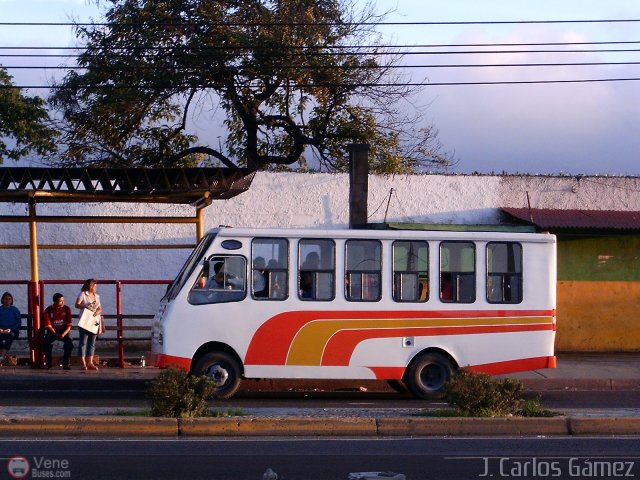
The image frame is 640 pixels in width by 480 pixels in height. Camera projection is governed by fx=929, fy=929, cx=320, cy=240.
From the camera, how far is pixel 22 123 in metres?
25.2

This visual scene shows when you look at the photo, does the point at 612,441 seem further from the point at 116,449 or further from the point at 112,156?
the point at 112,156

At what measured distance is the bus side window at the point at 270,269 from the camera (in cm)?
1426

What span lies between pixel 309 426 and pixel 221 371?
3621 millimetres

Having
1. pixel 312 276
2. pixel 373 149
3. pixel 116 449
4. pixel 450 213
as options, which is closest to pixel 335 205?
pixel 450 213

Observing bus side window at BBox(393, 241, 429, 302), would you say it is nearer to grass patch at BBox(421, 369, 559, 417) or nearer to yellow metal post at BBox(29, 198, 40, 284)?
grass patch at BBox(421, 369, 559, 417)

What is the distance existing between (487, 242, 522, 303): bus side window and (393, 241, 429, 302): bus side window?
1.05m

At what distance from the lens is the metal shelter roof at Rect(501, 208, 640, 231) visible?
20.1 metres

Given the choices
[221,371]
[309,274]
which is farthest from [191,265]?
[309,274]

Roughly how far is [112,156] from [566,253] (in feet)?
43.3

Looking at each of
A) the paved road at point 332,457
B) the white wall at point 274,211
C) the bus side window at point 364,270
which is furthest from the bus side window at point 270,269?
the white wall at point 274,211

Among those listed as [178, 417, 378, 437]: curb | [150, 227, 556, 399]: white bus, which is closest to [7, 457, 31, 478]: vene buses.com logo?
[178, 417, 378, 437]: curb

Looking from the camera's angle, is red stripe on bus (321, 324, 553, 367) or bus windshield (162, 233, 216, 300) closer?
bus windshield (162, 233, 216, 300)

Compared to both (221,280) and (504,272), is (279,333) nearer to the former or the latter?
(221,280)

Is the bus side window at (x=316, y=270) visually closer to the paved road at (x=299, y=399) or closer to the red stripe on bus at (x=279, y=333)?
→ the red stripe on bus at (x=279, y=333)
